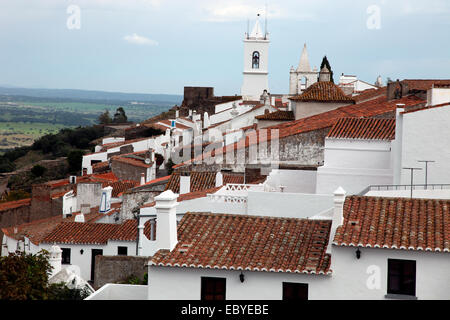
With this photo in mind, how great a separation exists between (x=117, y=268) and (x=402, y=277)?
10010mm

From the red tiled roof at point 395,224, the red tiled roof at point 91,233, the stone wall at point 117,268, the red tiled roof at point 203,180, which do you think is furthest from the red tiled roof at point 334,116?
the red tiled roof at point 395,224

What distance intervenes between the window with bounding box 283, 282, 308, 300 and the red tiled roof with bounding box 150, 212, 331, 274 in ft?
1.03

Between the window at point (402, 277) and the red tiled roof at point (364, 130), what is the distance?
377 inches

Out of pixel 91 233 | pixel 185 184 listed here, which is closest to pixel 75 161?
pixel 91 233

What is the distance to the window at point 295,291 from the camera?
43.7 feet

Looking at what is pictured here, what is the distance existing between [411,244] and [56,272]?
895 centimetres

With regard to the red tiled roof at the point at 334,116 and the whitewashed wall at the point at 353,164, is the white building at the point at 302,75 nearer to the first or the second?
the red tiled roof at the point at 334,116

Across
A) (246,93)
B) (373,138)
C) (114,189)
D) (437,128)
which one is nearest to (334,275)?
(437,128)

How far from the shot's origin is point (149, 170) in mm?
42344

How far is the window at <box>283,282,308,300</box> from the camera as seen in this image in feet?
43.7

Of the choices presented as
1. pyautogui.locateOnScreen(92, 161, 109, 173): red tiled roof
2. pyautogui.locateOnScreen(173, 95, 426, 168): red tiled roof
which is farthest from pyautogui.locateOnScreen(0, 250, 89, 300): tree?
pyautogui.locateOnScreen(92, 161, 109, 173): red tiled roof

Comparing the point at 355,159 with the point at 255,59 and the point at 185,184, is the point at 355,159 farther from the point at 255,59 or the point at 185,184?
the point at 255,59
